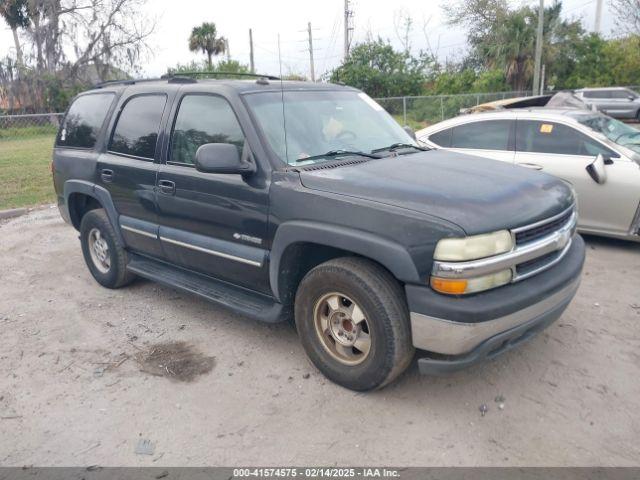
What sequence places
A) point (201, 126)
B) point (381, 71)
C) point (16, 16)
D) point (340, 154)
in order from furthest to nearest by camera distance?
1. point (16, 16)
2. point (381, 71)
3. point (201, 126)
4. point (340, 154)

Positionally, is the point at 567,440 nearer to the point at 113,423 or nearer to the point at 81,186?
the point at 113,423

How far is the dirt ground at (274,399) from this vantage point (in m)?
2.88

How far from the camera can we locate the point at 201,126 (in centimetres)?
404

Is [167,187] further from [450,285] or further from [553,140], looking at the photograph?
[553,140]

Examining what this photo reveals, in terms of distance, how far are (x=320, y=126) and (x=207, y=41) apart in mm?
43258

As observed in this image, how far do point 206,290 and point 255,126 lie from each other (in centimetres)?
135

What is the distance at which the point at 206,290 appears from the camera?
415 centimetres

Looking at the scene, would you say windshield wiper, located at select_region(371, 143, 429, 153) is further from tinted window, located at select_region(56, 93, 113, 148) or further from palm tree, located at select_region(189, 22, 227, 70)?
palm tree, located at select_region(189, 22, 227, 70)

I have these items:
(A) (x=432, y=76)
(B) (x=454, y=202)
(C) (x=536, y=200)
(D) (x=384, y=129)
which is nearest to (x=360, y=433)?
(B) (x=454, y=202)

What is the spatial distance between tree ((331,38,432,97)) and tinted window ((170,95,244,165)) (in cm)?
2462

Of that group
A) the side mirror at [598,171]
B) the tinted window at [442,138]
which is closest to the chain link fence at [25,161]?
the tinted window at [442,138]

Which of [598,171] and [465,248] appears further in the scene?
[598,171]

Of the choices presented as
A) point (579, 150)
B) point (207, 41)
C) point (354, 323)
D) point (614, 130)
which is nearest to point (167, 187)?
point (354, 323)

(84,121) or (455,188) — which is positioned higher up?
(84,121)
